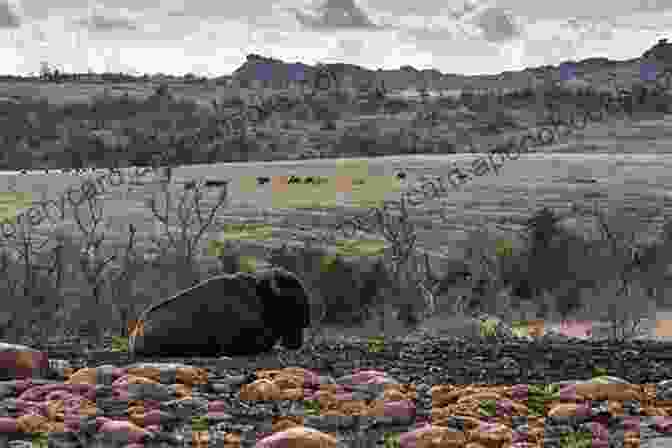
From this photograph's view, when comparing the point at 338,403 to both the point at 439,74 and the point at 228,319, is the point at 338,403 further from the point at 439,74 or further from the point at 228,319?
the point at 439,74

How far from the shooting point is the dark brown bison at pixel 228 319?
29.0ft

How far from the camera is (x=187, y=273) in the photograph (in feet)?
59.8

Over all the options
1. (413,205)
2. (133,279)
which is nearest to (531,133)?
(413,205)

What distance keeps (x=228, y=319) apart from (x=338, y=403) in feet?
10.3

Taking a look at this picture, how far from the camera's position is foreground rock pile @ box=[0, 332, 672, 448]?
16.6 ft

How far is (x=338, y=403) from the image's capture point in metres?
5.91

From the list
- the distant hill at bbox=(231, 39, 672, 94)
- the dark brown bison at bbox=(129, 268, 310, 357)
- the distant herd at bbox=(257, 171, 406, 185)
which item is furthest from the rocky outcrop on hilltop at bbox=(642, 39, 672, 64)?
the dark brown bison at bbox=(129, 268, 310, 357)

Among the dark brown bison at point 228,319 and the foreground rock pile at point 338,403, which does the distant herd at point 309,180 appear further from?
the foreground rock pile at point 338,403

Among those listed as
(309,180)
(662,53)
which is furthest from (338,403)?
(662,53)

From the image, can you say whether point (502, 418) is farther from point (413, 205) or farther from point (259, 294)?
point (413, 205)

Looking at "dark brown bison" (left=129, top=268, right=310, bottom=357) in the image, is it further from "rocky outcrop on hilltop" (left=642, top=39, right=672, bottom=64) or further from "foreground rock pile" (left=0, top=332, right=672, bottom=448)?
"rocky outcrop on hilltop" (left=642, top=39, right=672, bottom=64)

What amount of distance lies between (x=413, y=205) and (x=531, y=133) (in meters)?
26.5

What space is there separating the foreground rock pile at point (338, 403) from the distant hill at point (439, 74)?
235 feet

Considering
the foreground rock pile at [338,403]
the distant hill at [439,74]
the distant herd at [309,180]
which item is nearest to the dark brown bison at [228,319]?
the foreground rock pile at [338,403]
